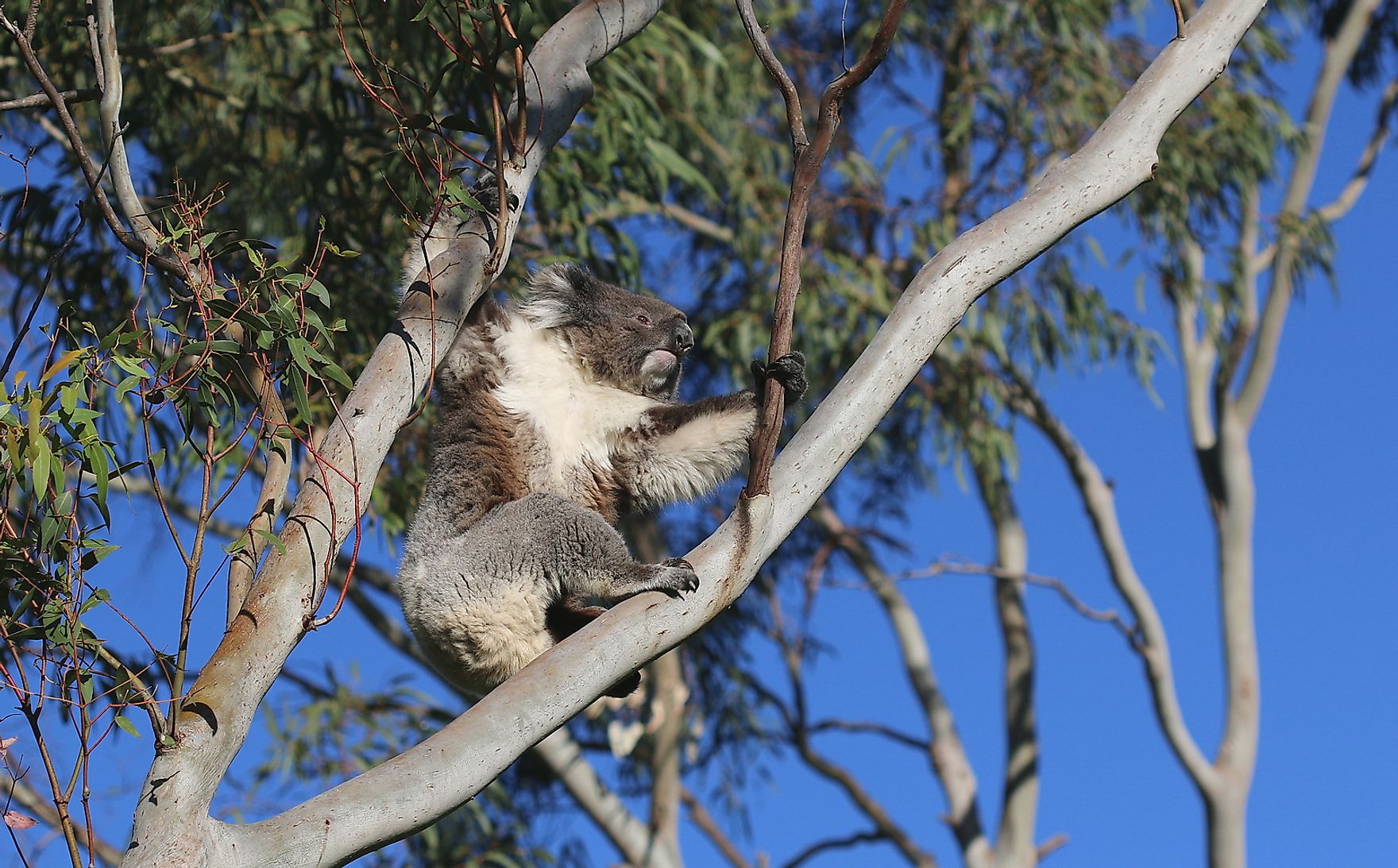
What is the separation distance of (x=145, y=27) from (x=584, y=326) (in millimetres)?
2651

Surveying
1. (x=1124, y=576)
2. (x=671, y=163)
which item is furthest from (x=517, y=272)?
(x=1124, y=576)

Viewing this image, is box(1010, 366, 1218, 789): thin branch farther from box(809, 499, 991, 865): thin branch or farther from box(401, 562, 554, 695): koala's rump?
box(401, 562, 554, 695): koala's rump

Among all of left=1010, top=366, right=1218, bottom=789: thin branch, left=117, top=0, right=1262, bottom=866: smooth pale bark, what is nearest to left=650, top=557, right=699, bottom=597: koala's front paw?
left=117, top=0, right=1262, bottom=866: smooth pale bark

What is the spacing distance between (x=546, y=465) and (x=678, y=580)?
0.85m

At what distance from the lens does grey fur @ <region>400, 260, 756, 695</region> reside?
2.63 meters

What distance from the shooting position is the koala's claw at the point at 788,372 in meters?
2.25

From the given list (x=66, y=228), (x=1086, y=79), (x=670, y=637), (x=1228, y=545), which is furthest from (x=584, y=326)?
(x=1228, y=545)

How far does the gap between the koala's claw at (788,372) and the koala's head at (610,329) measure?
0.78 metres

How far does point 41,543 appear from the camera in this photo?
192cm

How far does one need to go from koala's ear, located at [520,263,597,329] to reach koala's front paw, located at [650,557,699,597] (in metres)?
1.00

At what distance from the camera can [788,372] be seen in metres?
2.31

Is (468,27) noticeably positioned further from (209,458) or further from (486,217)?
(209,458)

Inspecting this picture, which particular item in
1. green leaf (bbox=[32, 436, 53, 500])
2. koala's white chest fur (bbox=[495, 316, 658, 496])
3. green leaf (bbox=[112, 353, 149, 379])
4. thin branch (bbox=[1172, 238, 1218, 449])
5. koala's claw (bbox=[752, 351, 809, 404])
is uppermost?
thin branch (bbox=[1172, 238, 1218, 449])

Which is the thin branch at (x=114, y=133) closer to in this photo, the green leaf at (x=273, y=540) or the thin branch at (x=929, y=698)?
the green leaf at (x=273, y=540)
